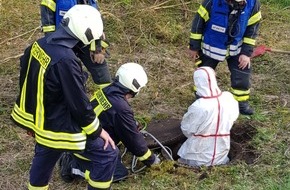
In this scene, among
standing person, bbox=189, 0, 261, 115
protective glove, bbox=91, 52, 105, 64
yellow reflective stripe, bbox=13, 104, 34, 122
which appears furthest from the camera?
standing person, bbox=189, 0, 261, 115

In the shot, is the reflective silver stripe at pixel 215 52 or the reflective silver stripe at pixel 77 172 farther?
the reflective silver stripe at pixel 215 52

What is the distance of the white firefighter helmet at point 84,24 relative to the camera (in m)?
3.65

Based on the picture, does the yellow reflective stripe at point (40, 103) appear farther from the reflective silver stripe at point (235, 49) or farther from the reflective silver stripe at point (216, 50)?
the reflective silver stripe at point (235, 49)

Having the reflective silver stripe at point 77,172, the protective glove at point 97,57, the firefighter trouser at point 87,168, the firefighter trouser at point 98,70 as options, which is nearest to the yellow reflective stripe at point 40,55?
the firefighter trouser at point 87,168

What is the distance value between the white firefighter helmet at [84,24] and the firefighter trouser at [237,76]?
7.82 feet

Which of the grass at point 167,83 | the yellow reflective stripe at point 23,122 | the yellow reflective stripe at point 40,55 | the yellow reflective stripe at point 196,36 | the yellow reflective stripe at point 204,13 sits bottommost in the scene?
the grass at point 167,83

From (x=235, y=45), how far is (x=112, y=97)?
1779mm

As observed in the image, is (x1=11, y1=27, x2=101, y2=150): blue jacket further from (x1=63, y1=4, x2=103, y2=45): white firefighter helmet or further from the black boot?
the black boot

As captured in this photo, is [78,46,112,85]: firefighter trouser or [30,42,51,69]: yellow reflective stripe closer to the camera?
[30,42,51,69]: yellow reflective stripe

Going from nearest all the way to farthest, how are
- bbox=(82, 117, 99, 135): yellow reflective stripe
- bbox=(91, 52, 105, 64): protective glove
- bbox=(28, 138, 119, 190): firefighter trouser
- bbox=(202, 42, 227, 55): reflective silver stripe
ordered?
bbox=(82, 117, 99, 135): yellow reflective stripe
bbox=(28, 138, 119, 190): firefighter trouser
bbox=(91, 52, 105, 64): protective glove
bbox=(202, 42, 227, 55): reflective silver stripe

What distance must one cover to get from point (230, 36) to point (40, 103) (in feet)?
8.37

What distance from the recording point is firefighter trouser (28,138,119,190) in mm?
4051

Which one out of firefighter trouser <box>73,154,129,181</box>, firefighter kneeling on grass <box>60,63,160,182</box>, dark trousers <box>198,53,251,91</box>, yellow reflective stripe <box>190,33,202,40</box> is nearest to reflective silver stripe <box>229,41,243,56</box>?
dark trousers <box>198,53,251,91</box>

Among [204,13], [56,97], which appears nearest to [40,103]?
[56,97]
